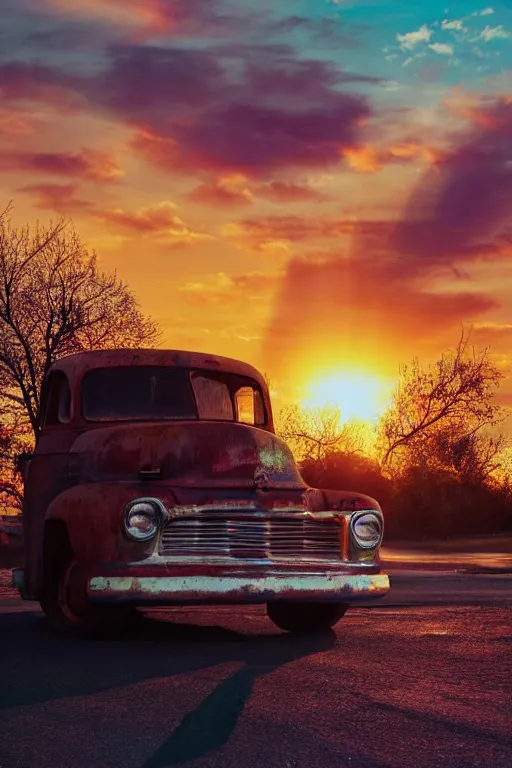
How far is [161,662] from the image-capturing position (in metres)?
8.30

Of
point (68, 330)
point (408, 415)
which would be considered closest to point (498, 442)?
point (408, 415)

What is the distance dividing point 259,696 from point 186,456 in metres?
3.16

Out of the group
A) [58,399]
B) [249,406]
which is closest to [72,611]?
[58,399]

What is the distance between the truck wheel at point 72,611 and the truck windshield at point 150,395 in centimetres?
138

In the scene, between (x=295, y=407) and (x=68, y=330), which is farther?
(x=295, y=407)

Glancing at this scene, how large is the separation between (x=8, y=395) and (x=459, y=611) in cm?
2973

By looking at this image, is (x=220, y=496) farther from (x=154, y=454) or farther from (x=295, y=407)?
(x=295, y=407)

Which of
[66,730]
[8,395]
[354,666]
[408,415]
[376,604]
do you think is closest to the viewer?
[66,730]

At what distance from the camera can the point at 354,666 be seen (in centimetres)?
809

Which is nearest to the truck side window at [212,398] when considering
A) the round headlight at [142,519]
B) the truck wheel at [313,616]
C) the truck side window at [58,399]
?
the truck side window at [58,399]

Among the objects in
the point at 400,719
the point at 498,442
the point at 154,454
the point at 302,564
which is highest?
the point at 498,442

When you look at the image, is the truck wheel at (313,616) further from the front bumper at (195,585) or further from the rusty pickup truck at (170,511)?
the front bumper at (195,585)

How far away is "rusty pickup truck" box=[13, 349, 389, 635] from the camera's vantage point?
8.99 metres

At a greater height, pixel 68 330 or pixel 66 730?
pixel 68 330
